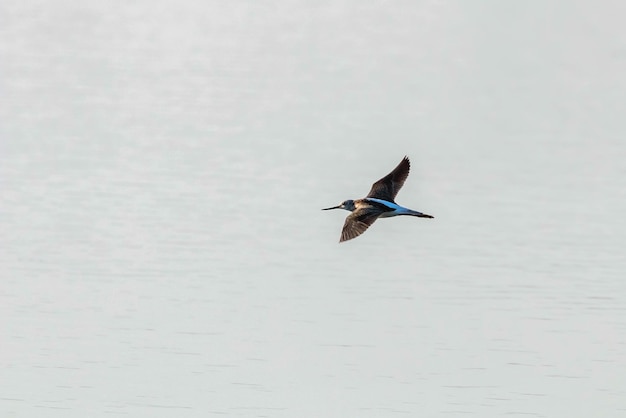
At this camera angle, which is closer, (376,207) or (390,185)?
(376,207)

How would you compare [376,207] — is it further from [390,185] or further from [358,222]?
[390,185]

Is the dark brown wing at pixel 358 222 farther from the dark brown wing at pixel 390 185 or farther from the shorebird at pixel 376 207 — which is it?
the dark brown wing at pixel 390 185

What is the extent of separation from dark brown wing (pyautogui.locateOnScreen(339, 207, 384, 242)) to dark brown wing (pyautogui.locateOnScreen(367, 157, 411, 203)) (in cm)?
84

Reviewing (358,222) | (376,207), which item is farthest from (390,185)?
(358,222)

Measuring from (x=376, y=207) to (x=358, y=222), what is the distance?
2.24 feet

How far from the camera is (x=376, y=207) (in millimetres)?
15453

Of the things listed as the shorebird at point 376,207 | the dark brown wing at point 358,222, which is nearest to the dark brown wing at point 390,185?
the shorebird at point 376,207

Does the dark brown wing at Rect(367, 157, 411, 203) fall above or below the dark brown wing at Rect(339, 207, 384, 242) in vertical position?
above

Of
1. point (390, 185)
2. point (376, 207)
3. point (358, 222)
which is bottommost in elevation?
point (358, 222)

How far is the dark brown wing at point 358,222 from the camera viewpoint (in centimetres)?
1457

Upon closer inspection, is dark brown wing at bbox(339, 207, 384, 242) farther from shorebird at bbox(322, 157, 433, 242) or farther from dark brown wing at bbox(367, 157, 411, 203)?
dark brown wing at bbox(367, 157, 411, 203)

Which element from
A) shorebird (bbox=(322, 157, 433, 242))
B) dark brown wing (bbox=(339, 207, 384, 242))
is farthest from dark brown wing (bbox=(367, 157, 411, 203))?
dark brown wing (bbox=(339, 207, 384, 242))

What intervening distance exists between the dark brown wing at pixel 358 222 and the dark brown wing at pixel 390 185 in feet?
2.75

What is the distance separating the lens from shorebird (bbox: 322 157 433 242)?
14.7m
